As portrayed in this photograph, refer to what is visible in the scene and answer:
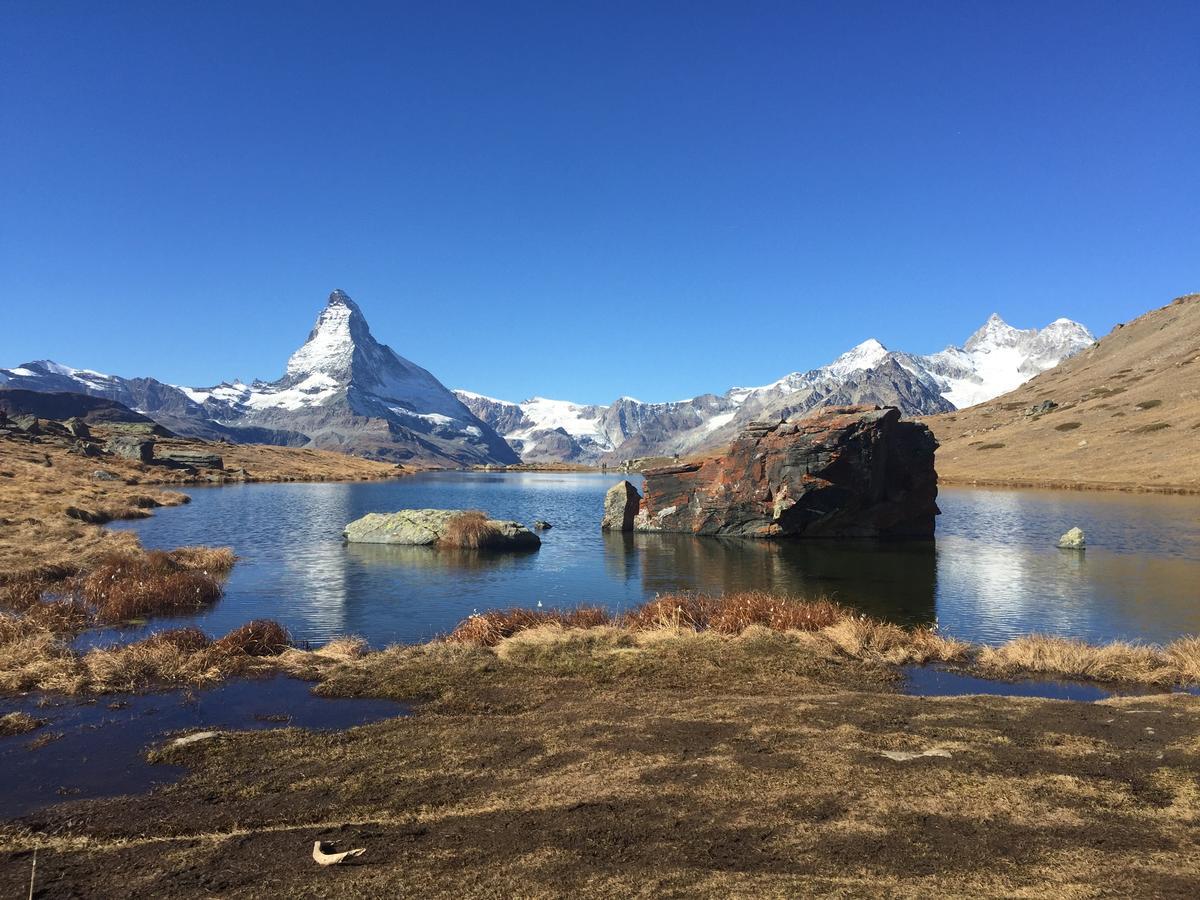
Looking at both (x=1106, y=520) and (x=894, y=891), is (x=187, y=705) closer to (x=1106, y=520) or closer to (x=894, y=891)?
(x=894, y=891)

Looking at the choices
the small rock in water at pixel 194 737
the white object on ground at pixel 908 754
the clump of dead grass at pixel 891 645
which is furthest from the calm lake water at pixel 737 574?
the white object on ground at pixel 908 754

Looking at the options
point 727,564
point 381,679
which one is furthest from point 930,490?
point 381,679

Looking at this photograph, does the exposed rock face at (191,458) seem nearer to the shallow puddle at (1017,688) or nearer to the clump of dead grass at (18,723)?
the clump of dead grass at (18,723)

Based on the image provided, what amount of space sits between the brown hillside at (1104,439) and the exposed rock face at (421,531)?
85.9 m

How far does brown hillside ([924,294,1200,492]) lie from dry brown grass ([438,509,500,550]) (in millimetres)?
87957

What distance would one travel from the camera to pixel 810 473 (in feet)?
167

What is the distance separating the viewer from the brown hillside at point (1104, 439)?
102 metres

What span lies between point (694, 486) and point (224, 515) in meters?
44.9

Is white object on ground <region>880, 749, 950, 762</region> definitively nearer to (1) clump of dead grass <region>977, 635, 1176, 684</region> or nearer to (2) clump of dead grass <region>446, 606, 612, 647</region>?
(1) clump of dead grass <region>977, 635, 1176, 684</region>

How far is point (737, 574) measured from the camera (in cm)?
3838

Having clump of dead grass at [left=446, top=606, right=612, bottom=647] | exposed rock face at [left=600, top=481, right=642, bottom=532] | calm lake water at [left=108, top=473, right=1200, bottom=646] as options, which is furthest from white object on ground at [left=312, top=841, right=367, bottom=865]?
exposed rock face at [left=600, top=481, right=642, bottom=532]

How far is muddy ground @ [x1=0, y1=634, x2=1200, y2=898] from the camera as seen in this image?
26.4ft

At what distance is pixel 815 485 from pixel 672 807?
43296 mm

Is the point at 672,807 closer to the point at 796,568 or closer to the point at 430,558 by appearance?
the point at 796,568
